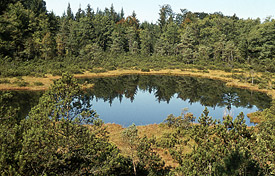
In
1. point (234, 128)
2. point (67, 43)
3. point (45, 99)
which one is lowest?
point (234, 128)

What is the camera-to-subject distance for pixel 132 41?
294ft

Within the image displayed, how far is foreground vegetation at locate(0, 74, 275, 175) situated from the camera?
630 cm

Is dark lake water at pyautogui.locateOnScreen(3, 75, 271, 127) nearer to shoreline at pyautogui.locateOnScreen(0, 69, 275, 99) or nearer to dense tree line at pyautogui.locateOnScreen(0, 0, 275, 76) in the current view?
shoreline at pyautogui.locateOnScreen(0, 69, 275, 99)

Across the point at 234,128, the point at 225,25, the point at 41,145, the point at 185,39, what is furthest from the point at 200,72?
the point at 41,145

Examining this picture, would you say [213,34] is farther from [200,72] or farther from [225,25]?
[200,72]

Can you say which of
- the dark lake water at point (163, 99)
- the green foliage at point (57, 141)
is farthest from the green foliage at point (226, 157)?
the dark lake water at point (163, 99)

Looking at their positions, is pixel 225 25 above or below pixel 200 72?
above

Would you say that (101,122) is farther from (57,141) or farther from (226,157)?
(226,157)

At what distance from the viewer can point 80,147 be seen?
807cm

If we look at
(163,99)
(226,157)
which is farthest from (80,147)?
(163,99)

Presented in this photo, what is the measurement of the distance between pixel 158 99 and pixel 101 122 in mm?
28886

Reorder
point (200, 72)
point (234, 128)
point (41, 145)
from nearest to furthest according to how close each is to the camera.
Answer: point (41, 145), point (234, 128), point (200, 72)

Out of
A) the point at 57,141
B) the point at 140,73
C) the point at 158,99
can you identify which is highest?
the point at 57,141

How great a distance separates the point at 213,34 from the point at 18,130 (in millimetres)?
83745
